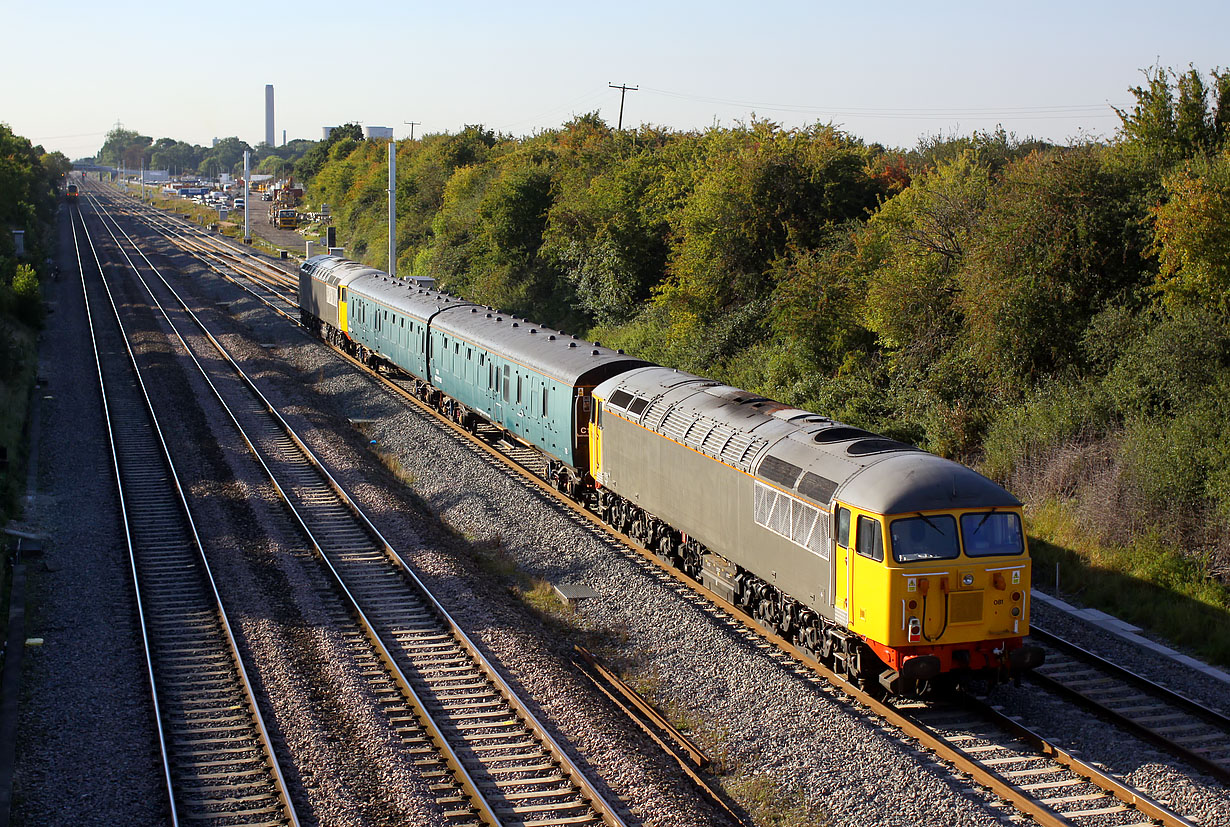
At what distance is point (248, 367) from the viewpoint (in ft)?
127

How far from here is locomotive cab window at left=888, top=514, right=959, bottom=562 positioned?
1256 centimetres

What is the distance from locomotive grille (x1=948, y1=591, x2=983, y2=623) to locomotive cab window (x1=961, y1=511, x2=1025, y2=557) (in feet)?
1.61

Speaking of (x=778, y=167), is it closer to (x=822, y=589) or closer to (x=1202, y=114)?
(x=1202, y=114)

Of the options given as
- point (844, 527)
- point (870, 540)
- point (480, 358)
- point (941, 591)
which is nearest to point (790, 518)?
point (844, 527)

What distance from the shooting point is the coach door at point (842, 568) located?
Answer: 13.1 meters

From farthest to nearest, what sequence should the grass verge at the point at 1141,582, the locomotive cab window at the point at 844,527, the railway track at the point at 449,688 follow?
the grass verge at the point at 1141,582
the locomotive cab window at the point at 844,527
the railway track at the point at 449,688

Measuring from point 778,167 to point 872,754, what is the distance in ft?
80.0

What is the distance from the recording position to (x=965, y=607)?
12.8 meters

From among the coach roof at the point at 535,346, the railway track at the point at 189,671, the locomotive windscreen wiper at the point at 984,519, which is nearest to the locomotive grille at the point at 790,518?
the locomotive windscreen wiper at the point at 984,519

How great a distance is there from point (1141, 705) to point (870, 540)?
4.14 m

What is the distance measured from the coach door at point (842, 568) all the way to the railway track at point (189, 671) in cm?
673

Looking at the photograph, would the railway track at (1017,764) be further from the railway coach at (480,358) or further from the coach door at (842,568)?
the railway coach at (480,358)

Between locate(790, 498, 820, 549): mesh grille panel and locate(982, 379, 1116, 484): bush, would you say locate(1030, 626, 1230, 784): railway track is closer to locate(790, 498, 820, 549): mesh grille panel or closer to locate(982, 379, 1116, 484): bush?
locate(790, 498, 820, 549): mesh grille panel

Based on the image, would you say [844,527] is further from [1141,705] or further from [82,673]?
[82,673]
